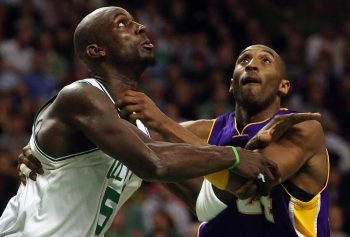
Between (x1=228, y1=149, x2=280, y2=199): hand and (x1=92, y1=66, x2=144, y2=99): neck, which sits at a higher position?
(x1=92, y1=66, x2=144, y2=99): neck

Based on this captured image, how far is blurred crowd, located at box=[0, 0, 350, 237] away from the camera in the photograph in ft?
31.3

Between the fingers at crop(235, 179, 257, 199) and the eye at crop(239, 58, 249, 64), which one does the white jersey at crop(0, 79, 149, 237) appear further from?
the eye at crop(239, 58, 249, 64)

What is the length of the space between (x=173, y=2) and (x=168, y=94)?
239 cm

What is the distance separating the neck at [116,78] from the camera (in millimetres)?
4820

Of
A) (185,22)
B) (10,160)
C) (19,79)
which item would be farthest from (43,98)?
(185,22)

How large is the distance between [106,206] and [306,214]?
115 centimetres

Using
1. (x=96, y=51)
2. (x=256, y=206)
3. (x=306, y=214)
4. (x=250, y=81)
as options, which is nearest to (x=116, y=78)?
(x=96, y=51)

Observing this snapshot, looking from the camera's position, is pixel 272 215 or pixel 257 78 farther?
pixel 257 78

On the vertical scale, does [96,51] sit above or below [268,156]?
above

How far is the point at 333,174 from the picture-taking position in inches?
395

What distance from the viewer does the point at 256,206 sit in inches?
195

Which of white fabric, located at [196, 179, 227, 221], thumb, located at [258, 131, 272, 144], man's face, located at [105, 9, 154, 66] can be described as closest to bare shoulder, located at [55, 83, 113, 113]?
man's face, located at [105, 9, 154, 66]

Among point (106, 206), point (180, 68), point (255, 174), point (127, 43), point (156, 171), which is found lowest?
point (180, 68)

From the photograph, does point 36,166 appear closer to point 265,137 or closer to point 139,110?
point 139,110
